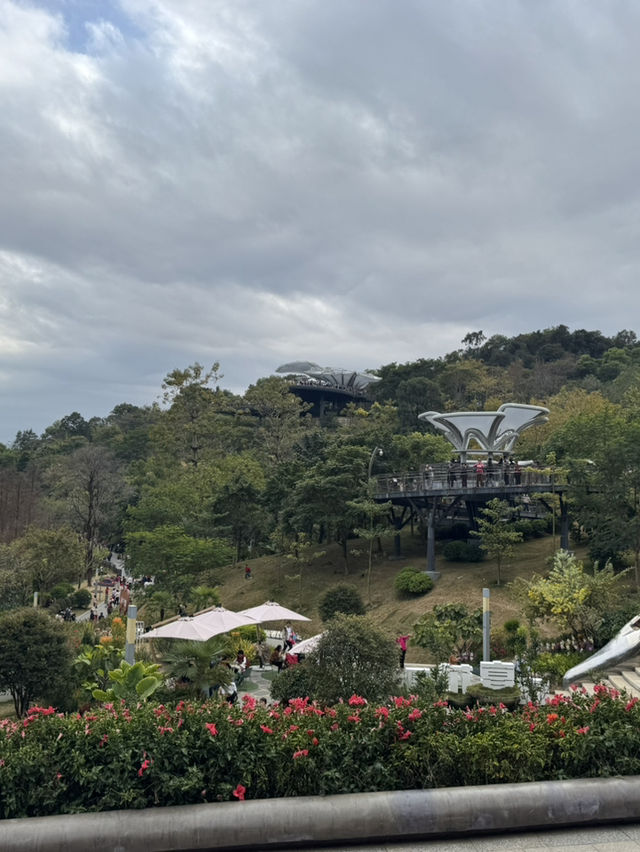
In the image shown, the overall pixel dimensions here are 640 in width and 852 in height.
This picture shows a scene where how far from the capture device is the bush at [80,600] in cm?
4519

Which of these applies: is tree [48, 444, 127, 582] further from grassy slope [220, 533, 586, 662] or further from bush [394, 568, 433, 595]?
bush [394, 568, 433, 595]

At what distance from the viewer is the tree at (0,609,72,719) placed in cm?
1656

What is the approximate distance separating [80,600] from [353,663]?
123 feet

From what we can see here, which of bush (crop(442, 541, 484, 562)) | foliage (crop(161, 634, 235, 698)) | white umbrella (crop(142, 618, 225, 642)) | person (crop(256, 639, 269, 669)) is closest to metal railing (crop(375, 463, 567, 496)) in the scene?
bush (crop(442, 541, 484, 562))

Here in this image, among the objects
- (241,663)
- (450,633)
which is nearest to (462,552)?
(450,633)

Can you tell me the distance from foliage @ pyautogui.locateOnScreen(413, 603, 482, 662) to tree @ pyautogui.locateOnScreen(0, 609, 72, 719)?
9.99m

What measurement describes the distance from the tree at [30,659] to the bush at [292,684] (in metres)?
6.49

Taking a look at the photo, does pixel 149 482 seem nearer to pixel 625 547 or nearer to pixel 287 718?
pixel 625 547

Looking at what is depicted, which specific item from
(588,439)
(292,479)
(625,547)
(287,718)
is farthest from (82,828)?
(292,479)

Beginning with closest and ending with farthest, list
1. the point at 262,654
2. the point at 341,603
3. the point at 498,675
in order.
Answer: the point at 498,675 → the point at 262,654 → the point at 341,603

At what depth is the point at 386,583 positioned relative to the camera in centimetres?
3628

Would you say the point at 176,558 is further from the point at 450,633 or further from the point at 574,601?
the point at 574,601

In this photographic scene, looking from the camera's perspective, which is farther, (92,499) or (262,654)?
(92,499)

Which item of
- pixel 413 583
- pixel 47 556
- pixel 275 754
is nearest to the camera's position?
pixel 275 754
